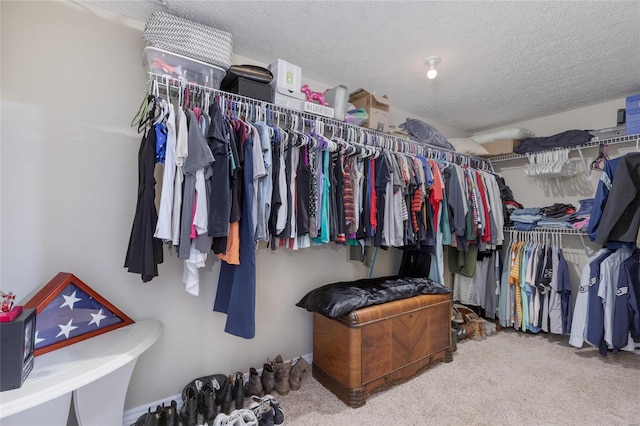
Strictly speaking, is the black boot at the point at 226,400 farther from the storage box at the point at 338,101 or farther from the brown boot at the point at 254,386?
the storage box at the point at 338,101

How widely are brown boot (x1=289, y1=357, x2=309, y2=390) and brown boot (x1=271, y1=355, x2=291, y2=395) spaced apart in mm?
35

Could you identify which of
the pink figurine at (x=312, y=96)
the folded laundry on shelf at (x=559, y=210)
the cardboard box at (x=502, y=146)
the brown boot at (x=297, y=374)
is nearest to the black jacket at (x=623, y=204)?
the folded laundry on shelf at (x=559, y=210)

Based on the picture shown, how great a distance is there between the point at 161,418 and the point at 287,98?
199 centimetres

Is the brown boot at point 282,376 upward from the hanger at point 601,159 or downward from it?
downward

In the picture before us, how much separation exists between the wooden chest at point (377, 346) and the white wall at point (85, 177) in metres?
0.72

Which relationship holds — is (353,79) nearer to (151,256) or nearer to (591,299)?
(151,256)

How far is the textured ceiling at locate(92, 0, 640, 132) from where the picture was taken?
1648mm

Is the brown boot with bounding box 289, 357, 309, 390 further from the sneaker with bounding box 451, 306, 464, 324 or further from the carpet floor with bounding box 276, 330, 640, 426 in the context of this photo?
the sneaker with bounding box 451, 306, 464, 324

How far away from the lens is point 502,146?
10.5ft

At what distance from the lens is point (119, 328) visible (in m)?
1.53

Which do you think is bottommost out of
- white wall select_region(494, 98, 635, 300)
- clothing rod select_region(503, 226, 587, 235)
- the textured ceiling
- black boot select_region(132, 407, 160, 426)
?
black boot select_region(132, 407, 160, 426)

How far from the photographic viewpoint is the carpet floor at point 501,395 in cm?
171

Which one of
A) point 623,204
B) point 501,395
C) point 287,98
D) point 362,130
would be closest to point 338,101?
point 362,130

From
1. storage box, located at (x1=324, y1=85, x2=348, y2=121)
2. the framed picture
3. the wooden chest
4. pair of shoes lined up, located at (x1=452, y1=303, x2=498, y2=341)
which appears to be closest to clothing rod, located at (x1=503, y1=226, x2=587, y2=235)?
pair of shoes lined up, located at (x1=452, y1=303, x2=498, y2=341)
